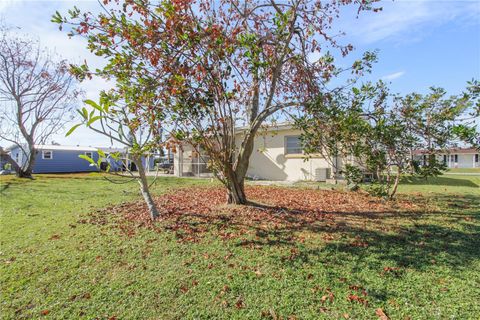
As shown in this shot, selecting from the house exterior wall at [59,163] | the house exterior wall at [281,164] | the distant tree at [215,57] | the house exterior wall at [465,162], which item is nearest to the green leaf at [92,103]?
the distant tree at [215,57]

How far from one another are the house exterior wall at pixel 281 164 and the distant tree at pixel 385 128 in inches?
332

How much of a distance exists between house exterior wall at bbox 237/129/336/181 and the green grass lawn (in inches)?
364

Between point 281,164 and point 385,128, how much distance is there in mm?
11442

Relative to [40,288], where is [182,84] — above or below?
above

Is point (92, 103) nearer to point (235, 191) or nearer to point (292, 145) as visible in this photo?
point (235, 191)

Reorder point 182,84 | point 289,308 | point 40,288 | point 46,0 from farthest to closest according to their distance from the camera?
point 46,0 < point 182,84 < point 40,288 < point 289,308

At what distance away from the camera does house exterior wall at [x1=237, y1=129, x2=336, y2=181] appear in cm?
1512

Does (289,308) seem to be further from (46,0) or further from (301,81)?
(46,0)

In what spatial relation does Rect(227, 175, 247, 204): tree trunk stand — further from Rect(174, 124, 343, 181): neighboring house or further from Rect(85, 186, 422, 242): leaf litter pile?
Rect(174, 124, 343, 181): neighboring house

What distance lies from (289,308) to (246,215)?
328cm

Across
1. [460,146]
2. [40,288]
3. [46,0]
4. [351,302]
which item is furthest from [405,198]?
[46,0]

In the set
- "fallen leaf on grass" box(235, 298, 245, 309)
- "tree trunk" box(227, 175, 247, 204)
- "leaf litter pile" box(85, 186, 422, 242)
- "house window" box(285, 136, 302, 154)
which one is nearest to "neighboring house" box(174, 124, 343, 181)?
"house window" box(285, 136, 302, 154)

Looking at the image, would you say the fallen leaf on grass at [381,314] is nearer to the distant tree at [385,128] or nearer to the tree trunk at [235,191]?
the distant tree at [385,128]

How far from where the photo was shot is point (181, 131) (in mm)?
5672
